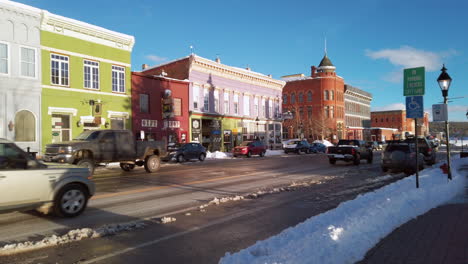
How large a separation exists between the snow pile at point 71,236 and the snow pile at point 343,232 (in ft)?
8.91

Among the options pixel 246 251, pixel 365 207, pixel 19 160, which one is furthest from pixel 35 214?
pixel 365 207

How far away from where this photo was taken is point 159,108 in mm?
30703

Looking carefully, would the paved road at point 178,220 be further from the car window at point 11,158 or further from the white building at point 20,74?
the white building at point 20,74

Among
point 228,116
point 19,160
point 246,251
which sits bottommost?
point 246,251

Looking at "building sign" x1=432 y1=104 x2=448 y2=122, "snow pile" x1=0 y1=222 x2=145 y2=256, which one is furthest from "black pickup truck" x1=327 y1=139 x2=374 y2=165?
"snow pile" x1=0 y1=222 x2=145 y2=256

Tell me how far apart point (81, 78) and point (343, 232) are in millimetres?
24029

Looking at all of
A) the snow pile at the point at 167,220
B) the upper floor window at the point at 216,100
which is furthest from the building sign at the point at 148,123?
the snow pile at the point at 167,220

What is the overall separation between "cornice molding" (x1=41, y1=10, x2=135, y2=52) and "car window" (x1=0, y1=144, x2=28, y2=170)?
19.7 m

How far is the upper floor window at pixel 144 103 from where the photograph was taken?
2946 centimetres

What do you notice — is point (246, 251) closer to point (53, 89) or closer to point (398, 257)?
point (398, 257)

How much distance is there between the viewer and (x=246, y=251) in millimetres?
4152

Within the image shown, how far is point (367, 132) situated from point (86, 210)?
87.3 meters

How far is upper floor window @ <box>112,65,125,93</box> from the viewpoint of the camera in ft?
88.9

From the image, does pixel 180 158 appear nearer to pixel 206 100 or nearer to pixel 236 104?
pixel 206 100
